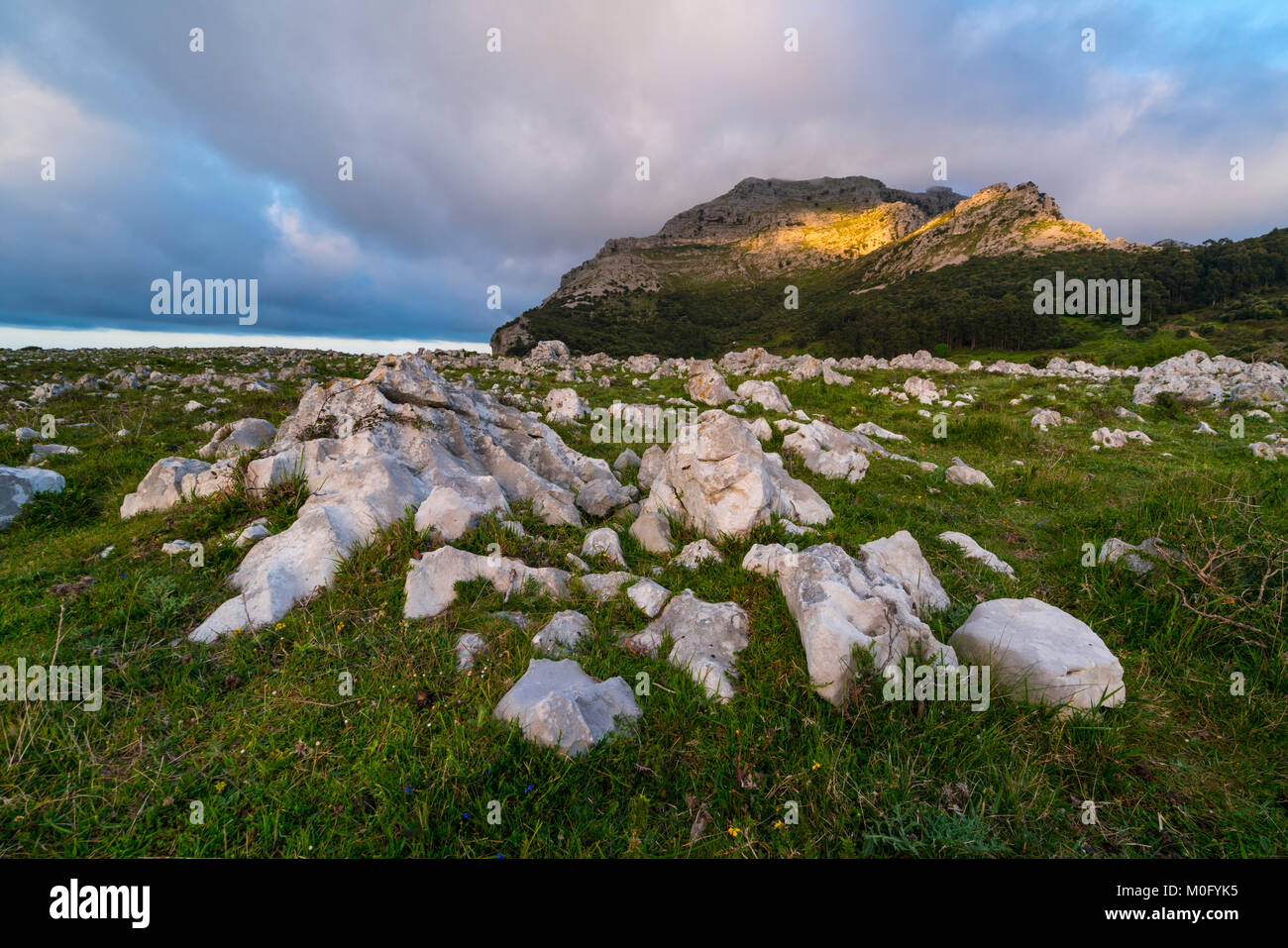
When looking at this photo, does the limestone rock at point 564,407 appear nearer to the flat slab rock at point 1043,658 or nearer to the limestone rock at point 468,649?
the limestone rock at point 468,649

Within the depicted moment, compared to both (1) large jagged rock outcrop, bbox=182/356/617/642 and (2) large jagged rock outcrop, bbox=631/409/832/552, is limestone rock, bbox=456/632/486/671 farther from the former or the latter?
(2) large jagged rock outcrop, bbox=631/409/832/552

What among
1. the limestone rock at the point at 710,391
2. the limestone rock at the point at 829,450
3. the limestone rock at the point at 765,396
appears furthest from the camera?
the limestone rock at the point at 710,391

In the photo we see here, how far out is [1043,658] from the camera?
154 inches

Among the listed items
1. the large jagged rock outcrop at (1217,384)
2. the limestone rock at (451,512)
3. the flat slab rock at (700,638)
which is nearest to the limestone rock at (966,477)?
the flat slab rock at (700,638)

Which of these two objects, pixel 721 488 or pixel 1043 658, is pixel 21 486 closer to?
pixel 721 488

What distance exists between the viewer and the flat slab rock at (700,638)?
4.07m

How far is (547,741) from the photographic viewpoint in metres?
3.31

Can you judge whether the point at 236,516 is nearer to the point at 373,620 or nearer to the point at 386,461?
the point at 386,461

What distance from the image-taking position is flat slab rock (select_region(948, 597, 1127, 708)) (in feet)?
12.5

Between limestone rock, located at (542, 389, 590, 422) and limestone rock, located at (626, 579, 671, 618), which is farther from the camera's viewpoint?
limestone rock, located at (542, 389, 590, 422)

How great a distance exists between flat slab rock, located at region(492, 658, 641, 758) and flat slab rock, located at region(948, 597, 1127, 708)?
3.19 m

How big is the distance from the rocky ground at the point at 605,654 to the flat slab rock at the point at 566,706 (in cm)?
3

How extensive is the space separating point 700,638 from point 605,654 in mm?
938

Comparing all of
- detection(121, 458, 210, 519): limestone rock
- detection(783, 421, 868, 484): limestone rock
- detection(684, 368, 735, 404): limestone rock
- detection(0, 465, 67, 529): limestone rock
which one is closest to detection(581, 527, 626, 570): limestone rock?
detection(783, 421, 868, 484): limestone rock
